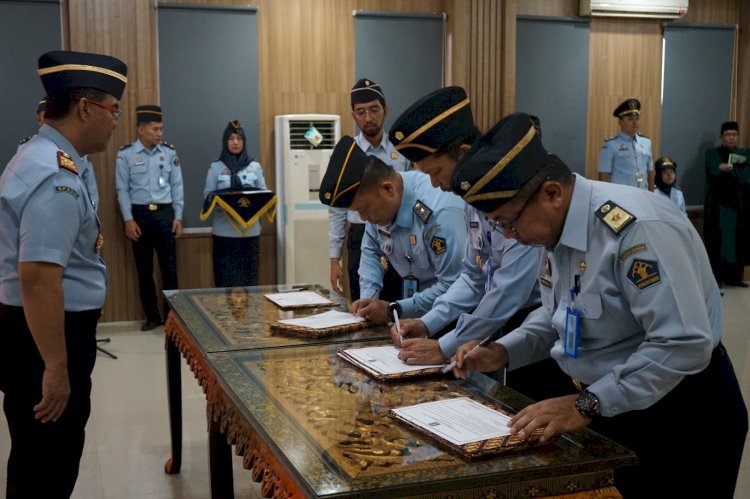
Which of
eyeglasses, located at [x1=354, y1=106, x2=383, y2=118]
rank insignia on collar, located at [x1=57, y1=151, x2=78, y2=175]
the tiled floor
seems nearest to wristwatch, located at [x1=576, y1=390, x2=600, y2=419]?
rank insignia on collar, located at [x1=57, y1=151, x2=78, y2=175]

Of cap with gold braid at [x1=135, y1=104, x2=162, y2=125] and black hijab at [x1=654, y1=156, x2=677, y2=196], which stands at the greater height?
cap with gold braid at [x1=135, y1=104, x2=162, y2=125]

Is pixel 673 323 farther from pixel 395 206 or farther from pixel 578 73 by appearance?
pixel 578 73

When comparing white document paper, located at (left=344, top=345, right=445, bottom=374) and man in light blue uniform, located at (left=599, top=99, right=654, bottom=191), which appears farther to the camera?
man in light blue uniform, located at (left=599, top=99, right=654, bottom=191)

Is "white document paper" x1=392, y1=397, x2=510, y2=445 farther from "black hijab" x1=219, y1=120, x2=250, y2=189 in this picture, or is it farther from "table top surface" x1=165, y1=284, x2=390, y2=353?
"black hijab" x1=219, y1=120, x2=250, y2=189

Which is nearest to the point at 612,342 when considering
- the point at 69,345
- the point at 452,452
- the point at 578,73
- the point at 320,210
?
the point at 452,452

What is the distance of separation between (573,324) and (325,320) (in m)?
1.30

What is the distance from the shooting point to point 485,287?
2.90 metres

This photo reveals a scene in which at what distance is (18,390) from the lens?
2.58m

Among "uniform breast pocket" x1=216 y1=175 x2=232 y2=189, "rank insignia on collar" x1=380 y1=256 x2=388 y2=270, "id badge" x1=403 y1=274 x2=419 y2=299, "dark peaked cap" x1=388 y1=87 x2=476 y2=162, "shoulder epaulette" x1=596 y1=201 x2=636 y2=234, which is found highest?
"dark peaked cap" x1=388 y1=87 x2=476 y2=162

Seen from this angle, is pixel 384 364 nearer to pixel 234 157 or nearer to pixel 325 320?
pixel 325 320

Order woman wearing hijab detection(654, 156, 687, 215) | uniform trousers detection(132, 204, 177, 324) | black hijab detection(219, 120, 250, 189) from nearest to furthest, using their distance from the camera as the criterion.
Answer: uniform trousers detection(132, 204, 177, 324) → black hijab detection(219, 120, 250, 189) → woman wearing hijab detection(654, 156, 687, 215)

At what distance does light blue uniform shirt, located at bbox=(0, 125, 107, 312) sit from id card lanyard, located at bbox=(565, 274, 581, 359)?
1427mm

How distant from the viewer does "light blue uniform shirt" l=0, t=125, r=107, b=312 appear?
2391 millimetres

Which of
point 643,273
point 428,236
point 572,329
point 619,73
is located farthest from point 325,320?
point 619,73
